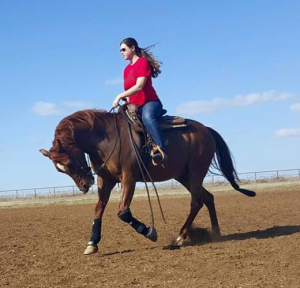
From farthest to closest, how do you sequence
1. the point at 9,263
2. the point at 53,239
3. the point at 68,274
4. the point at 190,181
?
the point at 53,239 → the point at 190,181 → the point at 9,263 → the point at 68,274

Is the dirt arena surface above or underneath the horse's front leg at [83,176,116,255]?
underneath

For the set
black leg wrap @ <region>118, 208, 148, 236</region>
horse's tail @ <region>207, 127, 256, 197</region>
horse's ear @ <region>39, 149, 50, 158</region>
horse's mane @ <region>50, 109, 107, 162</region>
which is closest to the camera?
black leg wrap @ <region>118, 208, 148, 236</region>

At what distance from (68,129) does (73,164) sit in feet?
1.83

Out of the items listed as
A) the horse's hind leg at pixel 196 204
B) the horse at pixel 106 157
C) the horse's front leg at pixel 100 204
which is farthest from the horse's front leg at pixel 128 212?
the horse's hind leg at pixel 196 204

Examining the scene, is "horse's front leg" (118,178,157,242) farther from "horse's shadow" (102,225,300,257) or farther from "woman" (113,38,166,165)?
"horse's shadow" (102,225,300,257)

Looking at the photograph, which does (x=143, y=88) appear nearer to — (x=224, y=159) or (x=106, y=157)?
(x=106, y=157)

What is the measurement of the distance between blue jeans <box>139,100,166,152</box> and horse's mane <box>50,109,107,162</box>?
28.6 inches

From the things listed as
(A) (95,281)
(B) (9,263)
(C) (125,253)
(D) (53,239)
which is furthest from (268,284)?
(D) (53,239)

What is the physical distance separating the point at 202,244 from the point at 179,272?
2.72 m

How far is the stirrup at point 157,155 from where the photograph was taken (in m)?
8.39

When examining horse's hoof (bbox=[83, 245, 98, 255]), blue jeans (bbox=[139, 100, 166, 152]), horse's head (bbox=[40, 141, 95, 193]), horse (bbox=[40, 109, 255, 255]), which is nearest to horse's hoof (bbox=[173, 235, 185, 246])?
horse (bbox=[40, 109, 255, 255])

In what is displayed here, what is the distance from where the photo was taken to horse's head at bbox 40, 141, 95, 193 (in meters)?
8.12

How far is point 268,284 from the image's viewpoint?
529 centimetres

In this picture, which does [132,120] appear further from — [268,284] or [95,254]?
[268,284]
